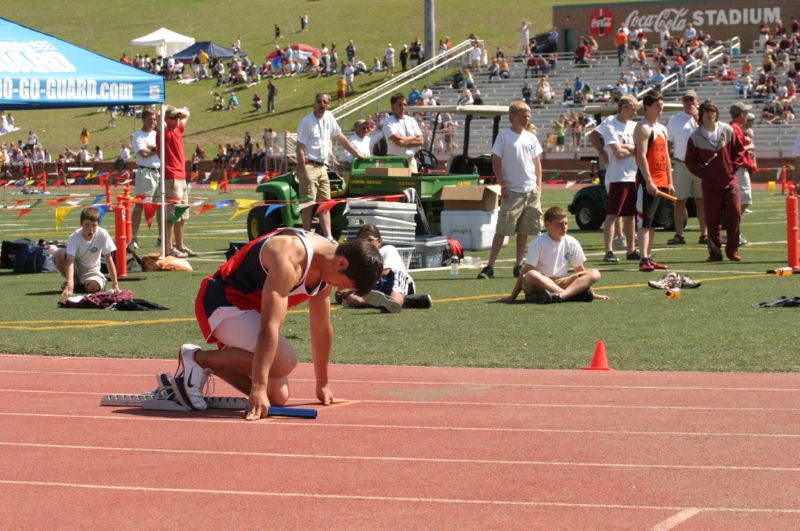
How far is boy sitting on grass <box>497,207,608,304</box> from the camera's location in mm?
13734

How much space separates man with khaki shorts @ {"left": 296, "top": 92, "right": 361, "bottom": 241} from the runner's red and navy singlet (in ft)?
37.5

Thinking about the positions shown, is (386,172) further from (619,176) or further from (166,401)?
(166,401)

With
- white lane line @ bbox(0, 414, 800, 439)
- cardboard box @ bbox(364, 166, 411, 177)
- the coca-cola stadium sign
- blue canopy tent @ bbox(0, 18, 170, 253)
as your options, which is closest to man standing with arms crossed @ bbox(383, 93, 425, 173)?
cardboard box @ bbox(364, 166, 411, 177)

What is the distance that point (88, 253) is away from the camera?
15.5m

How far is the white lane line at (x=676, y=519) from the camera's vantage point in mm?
5363

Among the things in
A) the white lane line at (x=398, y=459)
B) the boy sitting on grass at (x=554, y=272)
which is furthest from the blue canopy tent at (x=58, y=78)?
the white lane line at (x=398, y=459)

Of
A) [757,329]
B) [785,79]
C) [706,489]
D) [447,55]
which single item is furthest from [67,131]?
[706,489]

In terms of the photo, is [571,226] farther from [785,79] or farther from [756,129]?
[785,79]

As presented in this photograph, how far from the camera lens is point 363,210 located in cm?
1816

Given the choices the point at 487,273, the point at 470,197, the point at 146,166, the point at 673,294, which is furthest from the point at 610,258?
the point at 146,166

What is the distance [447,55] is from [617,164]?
47.6m

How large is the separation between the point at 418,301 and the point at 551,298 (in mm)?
1268

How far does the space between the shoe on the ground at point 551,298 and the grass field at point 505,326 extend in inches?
6.1

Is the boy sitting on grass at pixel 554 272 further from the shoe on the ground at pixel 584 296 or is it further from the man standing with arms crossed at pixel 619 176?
the man standing with arms crossed at pixel 619 176
